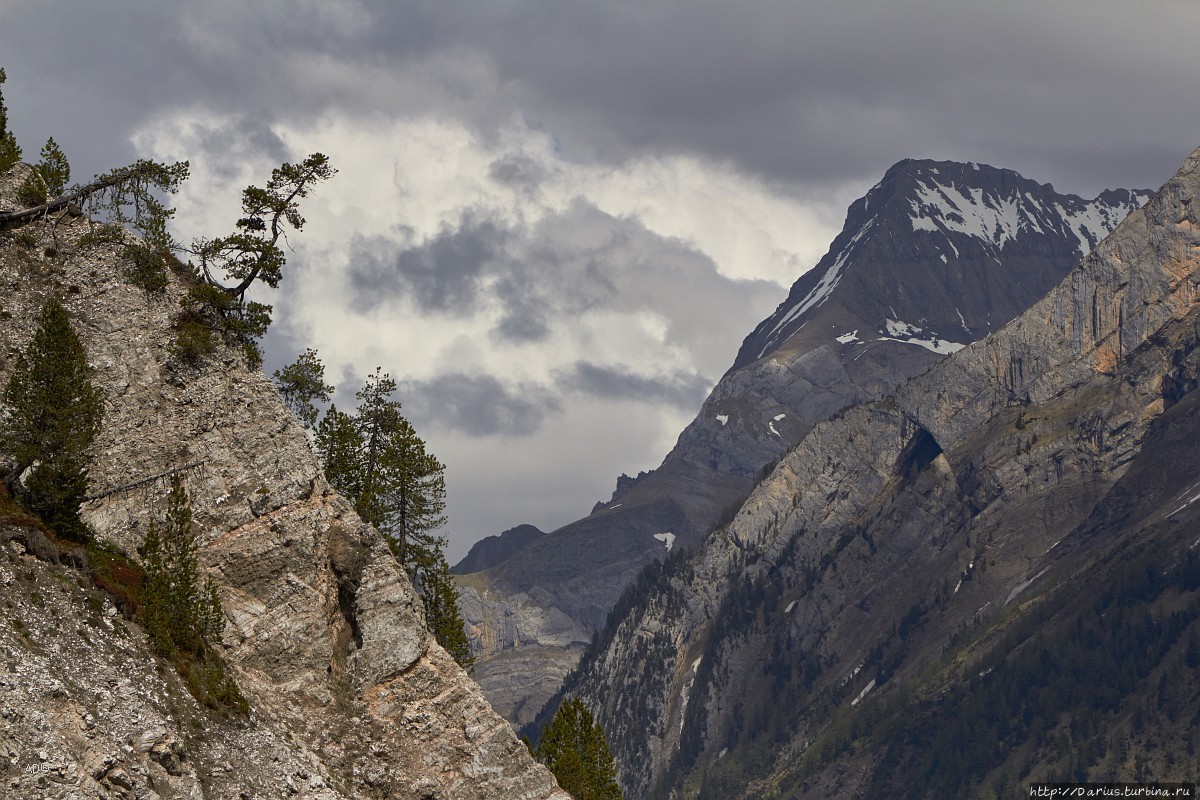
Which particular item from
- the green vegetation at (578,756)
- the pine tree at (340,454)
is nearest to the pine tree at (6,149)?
the pine tree at (340,454)

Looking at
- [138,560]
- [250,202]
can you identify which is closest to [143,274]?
[250,202]

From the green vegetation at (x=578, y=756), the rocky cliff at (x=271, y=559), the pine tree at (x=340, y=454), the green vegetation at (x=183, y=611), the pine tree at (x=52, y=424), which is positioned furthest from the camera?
the green vegetation at (x=578, y=756)

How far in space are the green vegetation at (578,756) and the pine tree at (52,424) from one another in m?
58.7

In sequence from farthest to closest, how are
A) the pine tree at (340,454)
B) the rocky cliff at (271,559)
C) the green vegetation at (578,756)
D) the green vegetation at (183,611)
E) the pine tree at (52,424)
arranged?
the green vegetation at (578,756), the pine tree at (340,454), the rocky cliff at (271,559), the pine tree at (52,424), the green vegetation at (183,611)

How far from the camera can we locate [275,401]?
93.3m

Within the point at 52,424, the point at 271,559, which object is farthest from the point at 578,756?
the point at 52,424

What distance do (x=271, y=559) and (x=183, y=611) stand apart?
29.4 ft

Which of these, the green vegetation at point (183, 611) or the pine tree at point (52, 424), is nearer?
the green vegetation at point (183, 611)

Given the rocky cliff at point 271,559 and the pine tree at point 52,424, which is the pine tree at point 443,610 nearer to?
the rocky cliff at point 271,559

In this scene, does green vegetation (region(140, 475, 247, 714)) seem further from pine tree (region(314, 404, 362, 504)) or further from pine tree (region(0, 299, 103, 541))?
pine tree (region(314, 404, 362, 504))

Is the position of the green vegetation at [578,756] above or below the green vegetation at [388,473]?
below

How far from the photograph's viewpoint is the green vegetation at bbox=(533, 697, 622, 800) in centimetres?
13175

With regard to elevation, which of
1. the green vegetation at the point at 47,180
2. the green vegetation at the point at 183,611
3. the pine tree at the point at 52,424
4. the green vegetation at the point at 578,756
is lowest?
the green vegetation at the point at 578,756

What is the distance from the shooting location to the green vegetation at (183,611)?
79000mm
